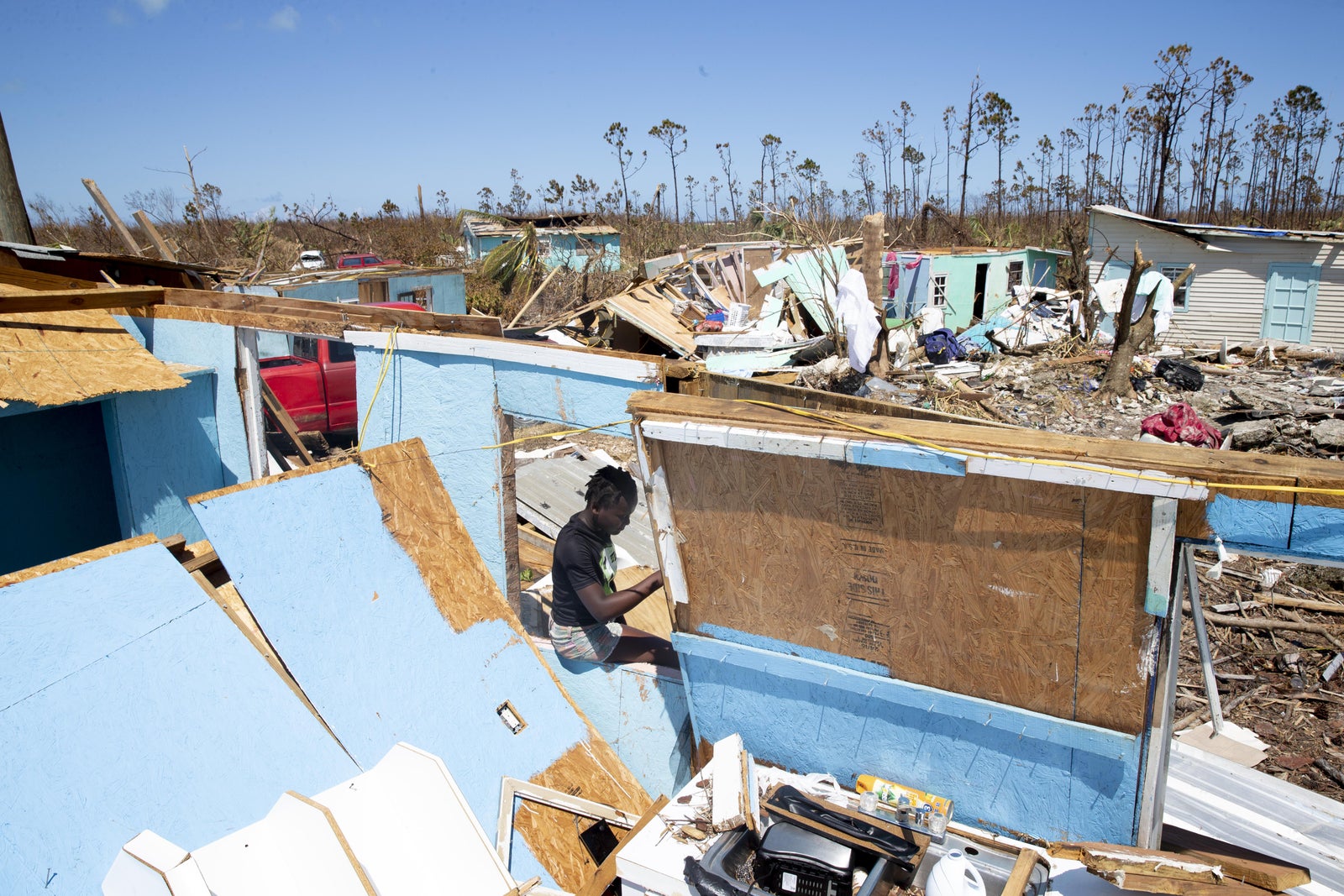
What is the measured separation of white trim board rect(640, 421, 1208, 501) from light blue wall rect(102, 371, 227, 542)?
5.04 metres

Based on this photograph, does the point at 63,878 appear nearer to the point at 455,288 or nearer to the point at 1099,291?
Result: the point at 455,288

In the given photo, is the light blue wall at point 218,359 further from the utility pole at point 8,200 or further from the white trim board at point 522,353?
the utility pole at point 8,200

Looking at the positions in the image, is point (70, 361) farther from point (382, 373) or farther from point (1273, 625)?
point (1273, 625)

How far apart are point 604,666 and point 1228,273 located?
837 inches

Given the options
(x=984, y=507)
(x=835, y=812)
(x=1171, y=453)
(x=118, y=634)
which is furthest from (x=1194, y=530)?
(x=118, y=634)

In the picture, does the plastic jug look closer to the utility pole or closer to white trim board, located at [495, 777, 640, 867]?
white trim board, located at [495, 777, 640, 867]

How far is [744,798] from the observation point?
10.6ft

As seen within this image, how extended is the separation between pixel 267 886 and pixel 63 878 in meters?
1.50

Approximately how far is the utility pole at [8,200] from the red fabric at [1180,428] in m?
12.8

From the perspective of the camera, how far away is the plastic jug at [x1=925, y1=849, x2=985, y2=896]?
8.61ft

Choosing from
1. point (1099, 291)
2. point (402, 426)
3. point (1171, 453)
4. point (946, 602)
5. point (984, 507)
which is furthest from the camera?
point (1099, 291)

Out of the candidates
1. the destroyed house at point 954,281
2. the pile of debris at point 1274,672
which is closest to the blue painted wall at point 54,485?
the pile of debris at point 1274,672

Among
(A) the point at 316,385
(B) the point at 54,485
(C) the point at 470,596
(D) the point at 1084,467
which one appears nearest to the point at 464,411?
(C) the point at 470,596

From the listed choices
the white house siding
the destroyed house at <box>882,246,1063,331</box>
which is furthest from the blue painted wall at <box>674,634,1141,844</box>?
the white house siding
